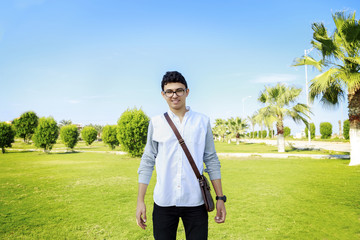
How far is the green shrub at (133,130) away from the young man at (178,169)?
63.4 ft

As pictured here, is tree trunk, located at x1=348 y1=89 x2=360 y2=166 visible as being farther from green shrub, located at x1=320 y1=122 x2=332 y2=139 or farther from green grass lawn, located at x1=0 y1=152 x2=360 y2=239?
green shrub, located at x1=320 y1=122 x2=332 y2=139

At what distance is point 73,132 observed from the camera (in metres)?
33.8

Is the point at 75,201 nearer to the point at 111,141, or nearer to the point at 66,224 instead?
the point at 66,224

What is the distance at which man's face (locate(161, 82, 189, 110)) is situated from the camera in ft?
7.38

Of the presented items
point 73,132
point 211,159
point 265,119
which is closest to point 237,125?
point 265,119

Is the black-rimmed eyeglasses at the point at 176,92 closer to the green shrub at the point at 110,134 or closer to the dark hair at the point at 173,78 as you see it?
the dark hair at the point at 173,78

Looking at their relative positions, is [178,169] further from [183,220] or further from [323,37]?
[323,37]

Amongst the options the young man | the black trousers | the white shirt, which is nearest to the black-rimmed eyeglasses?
the young man

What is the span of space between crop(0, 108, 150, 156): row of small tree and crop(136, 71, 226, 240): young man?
19334 millimetres

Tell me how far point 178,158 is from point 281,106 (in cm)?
2349

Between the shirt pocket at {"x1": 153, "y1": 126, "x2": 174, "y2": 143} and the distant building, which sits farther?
the distant building

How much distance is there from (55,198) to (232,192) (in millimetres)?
5757

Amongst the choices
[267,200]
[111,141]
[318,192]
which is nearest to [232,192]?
[267,200]

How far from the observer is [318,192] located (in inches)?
307
